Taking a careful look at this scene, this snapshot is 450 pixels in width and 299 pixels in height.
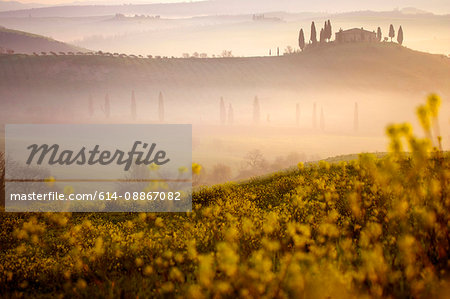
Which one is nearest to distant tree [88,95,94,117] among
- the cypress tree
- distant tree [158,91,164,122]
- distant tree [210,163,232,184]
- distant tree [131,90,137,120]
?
the cypress tree

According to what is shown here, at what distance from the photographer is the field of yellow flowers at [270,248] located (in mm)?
5641

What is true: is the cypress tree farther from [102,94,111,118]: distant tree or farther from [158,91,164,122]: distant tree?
[158,91,164,122]: distant tree

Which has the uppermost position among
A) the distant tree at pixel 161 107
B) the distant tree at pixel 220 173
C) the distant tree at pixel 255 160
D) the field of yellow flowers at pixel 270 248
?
the distant tree at pixel 161 107

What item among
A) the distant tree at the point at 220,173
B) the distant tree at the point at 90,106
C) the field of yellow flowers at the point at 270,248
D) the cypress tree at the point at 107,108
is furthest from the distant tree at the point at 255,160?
the field of yellow flowers at the point at 270,248

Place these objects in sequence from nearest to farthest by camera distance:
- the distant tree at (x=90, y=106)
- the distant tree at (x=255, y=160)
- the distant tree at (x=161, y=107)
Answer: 1. the distant tree at (x=255, y=160)
2. the distant tree at (x=161, y=107)
3. the distant tree at (x=90, y=106)

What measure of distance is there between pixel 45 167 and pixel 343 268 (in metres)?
40.5

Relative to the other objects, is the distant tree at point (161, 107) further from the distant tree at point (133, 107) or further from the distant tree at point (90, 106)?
the distant tree at point (90, 106)

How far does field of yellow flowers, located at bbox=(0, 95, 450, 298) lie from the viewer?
5.64m

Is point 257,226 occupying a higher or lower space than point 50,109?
lower

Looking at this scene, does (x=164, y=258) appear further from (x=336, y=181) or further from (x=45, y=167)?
(x=45, y=167)

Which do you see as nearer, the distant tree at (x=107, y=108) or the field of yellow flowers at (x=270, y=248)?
the field of yellow flowers at (x=270, y=248)

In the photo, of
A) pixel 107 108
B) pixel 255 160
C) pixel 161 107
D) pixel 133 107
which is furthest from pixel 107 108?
pixel 255 160

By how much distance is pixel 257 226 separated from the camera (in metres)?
9.88

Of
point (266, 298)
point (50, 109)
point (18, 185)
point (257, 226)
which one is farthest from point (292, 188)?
point (50, 109)
